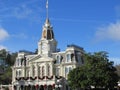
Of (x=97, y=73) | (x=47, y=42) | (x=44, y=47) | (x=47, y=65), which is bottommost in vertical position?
(x=97, y=73)

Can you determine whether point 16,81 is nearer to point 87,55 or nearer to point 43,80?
point 43,80

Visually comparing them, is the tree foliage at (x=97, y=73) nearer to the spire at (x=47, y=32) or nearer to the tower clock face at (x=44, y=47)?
the tower clock face at (x=44, y=47)

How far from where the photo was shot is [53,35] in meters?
80.1

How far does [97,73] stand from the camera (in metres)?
60.0

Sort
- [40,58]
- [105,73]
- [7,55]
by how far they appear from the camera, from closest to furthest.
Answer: [105,73] < [40,58] < [7,55]

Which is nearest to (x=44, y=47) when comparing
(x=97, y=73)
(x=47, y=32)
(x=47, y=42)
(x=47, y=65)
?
(x=47, y=42)

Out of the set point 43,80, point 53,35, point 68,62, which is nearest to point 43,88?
point 43,80

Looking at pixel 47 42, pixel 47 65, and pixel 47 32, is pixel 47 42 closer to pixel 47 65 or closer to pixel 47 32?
pixel 47 32

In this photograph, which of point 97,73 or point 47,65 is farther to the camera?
point 47,65

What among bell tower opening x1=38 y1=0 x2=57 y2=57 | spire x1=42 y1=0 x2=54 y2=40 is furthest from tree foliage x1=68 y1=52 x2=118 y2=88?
spire x1=42 y1=0 x2=54 y2=40

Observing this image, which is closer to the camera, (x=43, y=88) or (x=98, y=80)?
(x=98, y=80)

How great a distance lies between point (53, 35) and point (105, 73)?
2338 centimetres

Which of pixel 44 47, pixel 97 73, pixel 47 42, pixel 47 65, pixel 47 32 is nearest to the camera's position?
pixel 97 73

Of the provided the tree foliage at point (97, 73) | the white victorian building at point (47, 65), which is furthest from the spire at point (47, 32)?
the tree foliage at point (97, 73)
